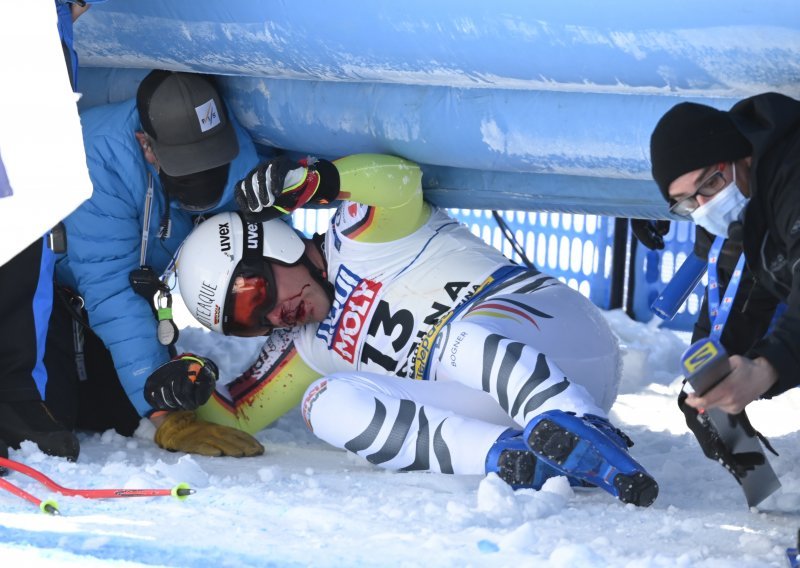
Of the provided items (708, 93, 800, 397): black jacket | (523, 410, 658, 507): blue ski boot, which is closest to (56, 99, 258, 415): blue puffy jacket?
(523, 410, 658, 507): blue ski boot

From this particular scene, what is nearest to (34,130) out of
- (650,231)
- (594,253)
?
(650,231)

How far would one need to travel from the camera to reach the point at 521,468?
251cm

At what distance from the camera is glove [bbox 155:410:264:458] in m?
3.10

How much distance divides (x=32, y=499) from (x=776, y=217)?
1512 millimetres

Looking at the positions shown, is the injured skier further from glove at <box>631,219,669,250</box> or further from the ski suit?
glove at <box>631,219,669,250</box>

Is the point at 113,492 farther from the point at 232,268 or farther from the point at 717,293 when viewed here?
the point at 717,293

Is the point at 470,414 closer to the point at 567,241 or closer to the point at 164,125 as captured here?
the point at 164,125

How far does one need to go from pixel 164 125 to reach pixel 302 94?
378 millimetres

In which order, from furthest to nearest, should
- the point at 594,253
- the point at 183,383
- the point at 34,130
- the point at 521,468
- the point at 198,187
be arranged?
the point at 594,253
the point at 198,187
the point at 183,383
the point at 34,130
the point at 521,468

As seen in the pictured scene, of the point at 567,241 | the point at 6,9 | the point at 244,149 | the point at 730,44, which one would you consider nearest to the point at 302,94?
the point at 244,149

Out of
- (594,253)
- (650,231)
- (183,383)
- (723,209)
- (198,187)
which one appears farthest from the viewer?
(594,253)

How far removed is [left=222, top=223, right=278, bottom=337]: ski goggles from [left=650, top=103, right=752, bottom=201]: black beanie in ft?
4.52

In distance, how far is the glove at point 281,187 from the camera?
9.37ft

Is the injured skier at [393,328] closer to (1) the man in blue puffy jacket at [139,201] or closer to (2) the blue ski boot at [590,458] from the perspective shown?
(2) the blue ski boot at [590,458]
